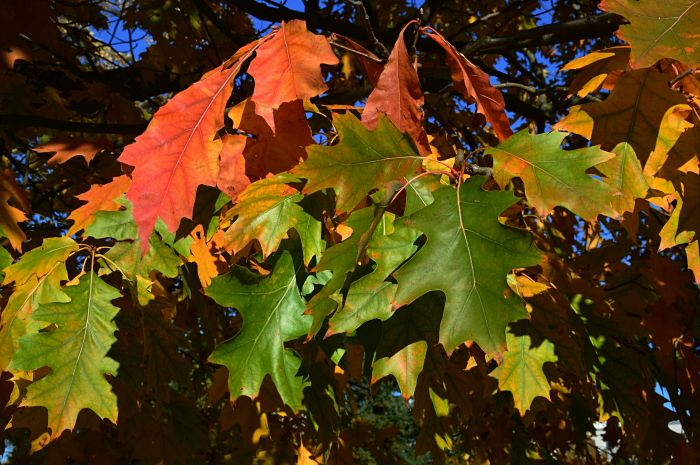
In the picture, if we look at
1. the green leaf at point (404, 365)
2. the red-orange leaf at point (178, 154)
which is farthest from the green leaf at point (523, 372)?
the red-orange leaf at point (178, 154)

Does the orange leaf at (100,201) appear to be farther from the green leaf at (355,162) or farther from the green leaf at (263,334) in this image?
the green leaf at (355,162)

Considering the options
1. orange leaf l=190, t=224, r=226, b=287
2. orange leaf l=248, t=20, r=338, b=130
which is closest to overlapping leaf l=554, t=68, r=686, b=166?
orange leaf l=248, t=20, r=338, b=130

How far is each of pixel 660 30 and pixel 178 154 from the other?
3.35 ft

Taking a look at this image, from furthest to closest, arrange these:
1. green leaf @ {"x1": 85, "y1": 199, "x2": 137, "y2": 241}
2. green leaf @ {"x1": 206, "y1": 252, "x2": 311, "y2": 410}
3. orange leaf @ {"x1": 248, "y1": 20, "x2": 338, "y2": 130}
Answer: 1. green leaf @ {"x1": 85, "y1": 199, "x2": 137, "y2": 241}
2. orange leaf @ {"x1": 248, "y1": 20, "x2": 338, "y2": 130}
3. green leaf @ {"x1": 206, "y1": 252, "x2": 311, "y2": 410}

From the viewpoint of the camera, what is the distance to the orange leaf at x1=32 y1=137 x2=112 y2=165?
243 centimetres

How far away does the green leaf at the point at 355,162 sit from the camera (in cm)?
123

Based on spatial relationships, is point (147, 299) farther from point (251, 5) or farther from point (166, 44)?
point (166, 44)

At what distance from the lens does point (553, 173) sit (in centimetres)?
119

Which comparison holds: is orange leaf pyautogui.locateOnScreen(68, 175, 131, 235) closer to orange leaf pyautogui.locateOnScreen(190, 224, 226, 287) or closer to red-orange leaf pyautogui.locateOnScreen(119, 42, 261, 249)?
orange leaf pyautogui.locateOnScreen(190, 224, 226, 287)

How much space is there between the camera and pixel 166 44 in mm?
4676

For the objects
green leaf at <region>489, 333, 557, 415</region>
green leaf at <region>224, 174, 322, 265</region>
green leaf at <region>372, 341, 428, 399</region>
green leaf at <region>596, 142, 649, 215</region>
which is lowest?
green leaf at <region>489, 333, 557, 415</region>

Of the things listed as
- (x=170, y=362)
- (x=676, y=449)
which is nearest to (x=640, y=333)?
(x=676, y=449)

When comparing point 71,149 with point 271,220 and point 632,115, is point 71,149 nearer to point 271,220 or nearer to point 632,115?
point 271,220

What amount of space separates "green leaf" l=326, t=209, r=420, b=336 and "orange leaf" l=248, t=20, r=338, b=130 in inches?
15.7
